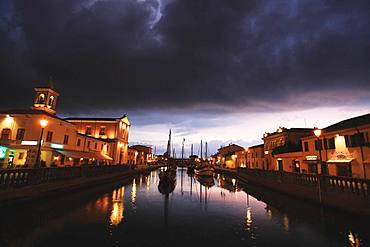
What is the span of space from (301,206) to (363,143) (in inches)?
523

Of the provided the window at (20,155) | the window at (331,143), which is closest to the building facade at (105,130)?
the window at (20,155)

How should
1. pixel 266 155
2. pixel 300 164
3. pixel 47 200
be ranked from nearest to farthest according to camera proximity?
1. pixel 47 200
2. pixel 300 164
3. pixel 266 155

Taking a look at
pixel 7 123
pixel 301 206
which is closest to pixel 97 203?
pixel 301 206

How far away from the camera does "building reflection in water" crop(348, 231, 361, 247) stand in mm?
9230

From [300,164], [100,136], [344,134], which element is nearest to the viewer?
[344,134]

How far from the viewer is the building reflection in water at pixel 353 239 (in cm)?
923

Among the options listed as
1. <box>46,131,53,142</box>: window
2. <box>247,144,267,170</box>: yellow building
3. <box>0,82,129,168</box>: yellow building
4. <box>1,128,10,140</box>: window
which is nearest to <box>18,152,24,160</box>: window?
<box>0,82,129,168</box>: yellow building

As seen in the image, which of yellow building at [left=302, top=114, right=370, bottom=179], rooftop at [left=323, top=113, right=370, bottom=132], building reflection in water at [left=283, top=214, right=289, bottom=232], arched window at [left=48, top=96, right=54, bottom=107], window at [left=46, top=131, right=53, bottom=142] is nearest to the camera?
building reflection in water at [left=283, top=214, right=289, bottom=232]

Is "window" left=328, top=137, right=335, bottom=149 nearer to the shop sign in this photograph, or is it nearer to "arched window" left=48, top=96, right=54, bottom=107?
the shop sign

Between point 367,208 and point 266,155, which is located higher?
point 266,155

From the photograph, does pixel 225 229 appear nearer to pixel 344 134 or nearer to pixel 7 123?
pixel 344 134

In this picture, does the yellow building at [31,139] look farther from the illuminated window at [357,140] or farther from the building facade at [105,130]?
the illuminated window at [357,140]

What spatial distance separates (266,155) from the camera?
50844 millimetres

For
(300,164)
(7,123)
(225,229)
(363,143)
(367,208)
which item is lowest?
(225,229)
